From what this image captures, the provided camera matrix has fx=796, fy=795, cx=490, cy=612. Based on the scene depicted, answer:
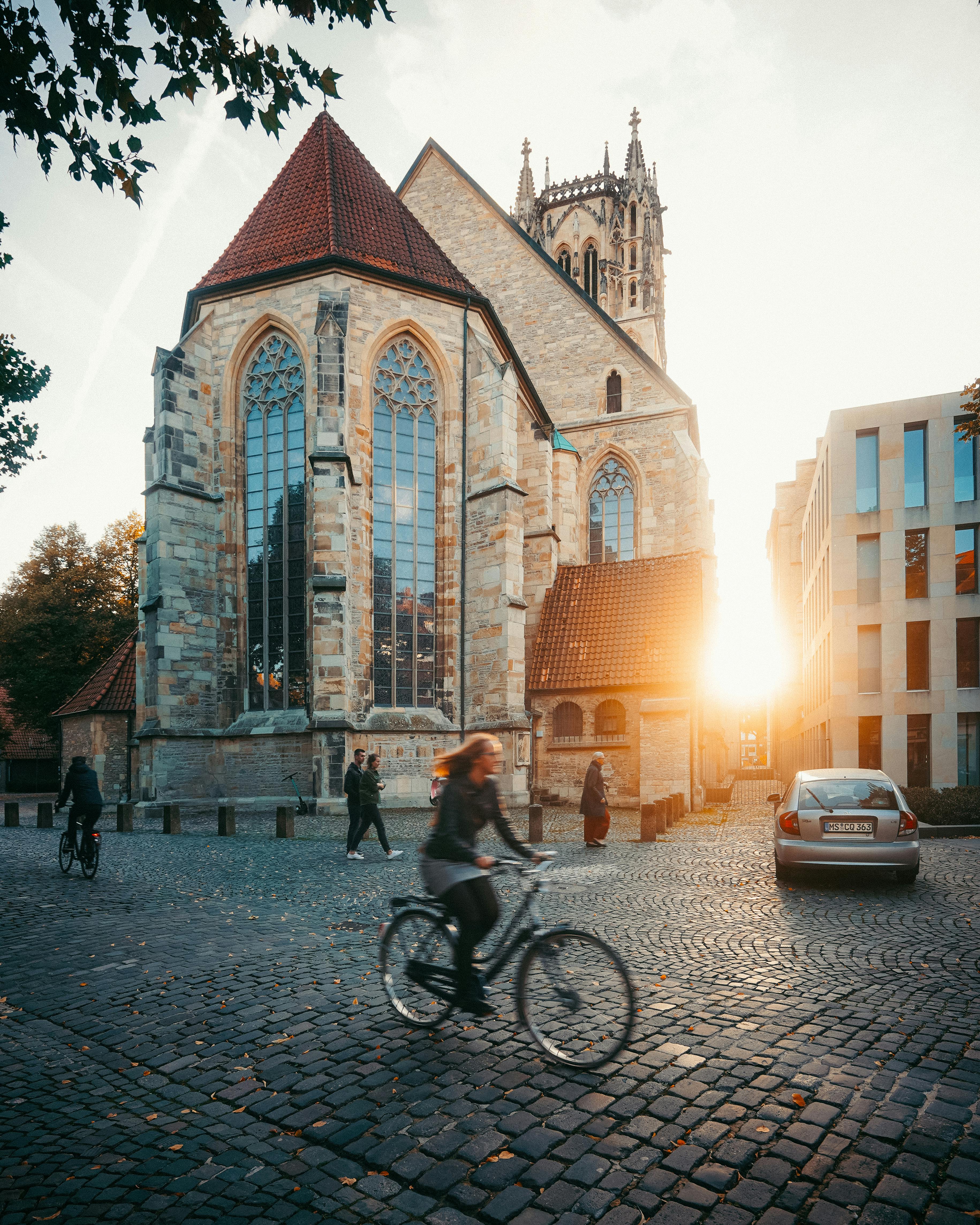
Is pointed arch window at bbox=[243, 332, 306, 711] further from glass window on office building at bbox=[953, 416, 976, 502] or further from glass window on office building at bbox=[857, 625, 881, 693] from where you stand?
glass window on office building at bbox=[953, 416, 976, 502]

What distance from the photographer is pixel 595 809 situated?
12.8m

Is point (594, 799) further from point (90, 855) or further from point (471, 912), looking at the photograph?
point (471, 912)

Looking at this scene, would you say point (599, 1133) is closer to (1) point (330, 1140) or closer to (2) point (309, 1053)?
(1) point (330, 1140)

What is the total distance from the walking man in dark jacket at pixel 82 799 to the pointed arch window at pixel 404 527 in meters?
8.27

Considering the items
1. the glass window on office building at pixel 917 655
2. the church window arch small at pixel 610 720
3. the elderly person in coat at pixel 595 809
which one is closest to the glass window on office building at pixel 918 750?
the glass window on office building at pixel 917 655

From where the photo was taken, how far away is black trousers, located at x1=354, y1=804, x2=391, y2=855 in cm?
1120

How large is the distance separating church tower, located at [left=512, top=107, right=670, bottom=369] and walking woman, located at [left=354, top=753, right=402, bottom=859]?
34.7 meters

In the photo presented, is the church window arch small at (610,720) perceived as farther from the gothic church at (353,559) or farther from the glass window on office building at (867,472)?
the glass window on office building at (867,472)

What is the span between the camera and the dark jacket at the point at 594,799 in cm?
1278

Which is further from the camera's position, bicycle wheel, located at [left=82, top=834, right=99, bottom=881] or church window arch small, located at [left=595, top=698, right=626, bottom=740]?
church window arch small, located at [left=595, top=698, right=626, bottom=740]

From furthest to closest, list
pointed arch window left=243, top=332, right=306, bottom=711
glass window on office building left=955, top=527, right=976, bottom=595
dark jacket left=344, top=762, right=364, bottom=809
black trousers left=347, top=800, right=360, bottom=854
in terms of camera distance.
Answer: glass window on office building left=955, top=527, right=976, bottom=595 < pointed arch window left=243, top=332, right=306, bottom=711 < dark jacket left=344, top=762, right=364, bottom=809 < black trousers left=347, top=800, right=360, bottom=854

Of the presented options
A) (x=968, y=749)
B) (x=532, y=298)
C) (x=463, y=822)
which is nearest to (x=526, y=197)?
(x=532, y=298)

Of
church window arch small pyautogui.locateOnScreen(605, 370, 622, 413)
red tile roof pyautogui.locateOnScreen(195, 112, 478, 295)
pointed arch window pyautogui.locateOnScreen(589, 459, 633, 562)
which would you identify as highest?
red tile roof pyautogui.locateOnScreen(195, 112, 478, 295)

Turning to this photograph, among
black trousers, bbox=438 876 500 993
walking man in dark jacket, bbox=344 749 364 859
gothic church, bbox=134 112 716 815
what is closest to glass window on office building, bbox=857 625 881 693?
gothic church, bbox=134 112 716 815
